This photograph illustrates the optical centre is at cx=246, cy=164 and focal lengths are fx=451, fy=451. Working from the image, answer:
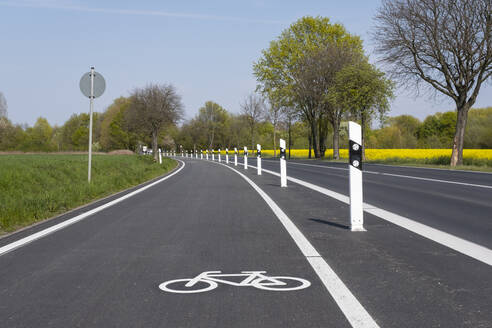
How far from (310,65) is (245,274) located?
44.9 m

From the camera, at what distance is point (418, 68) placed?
29.3 meters

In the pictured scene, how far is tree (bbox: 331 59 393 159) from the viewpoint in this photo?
130ft

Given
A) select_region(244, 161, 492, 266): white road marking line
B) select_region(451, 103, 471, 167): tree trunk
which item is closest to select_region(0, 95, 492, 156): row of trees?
select_region(451, 103, 471, 167): tree trunk

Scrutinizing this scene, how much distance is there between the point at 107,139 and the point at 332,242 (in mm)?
95491

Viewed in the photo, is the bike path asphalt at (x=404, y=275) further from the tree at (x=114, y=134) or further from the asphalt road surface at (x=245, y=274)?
the tree at (x=114, y=134)

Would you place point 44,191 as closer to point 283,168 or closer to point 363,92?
point 283,168

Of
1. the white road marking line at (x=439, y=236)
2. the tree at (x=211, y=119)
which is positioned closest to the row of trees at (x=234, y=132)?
the tree at (x=211, y=119)

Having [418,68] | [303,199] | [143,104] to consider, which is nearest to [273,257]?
[303,199]

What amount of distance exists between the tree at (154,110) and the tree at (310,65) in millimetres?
13046

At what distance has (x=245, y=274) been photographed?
3926mm

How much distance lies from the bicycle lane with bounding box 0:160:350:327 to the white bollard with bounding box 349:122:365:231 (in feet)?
3.33

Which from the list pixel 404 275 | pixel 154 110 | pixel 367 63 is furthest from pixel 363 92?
pixel 404 275

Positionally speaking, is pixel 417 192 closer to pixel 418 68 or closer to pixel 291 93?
pixel 418 68

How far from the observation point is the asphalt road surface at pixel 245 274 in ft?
9.65
